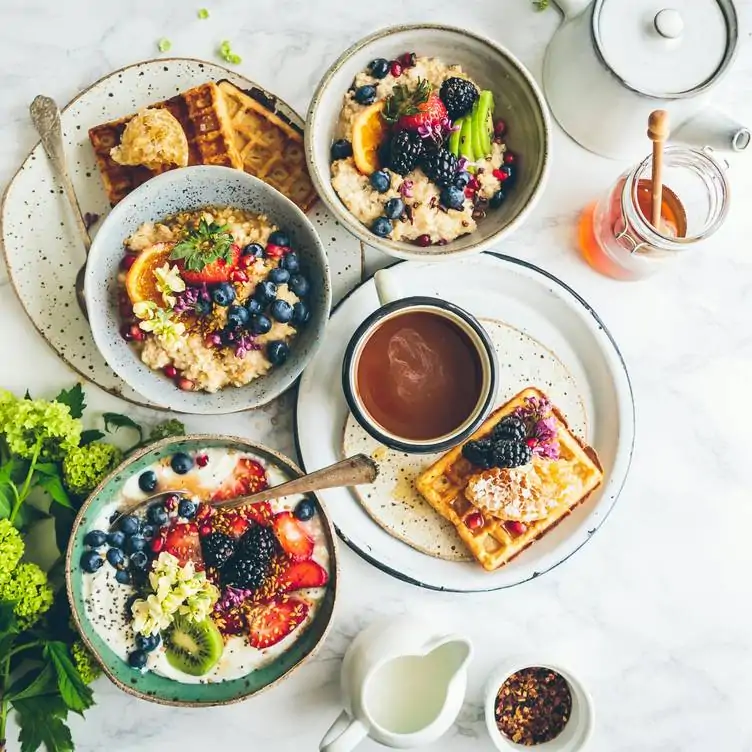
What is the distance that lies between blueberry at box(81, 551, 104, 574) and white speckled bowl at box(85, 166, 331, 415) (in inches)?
17.5

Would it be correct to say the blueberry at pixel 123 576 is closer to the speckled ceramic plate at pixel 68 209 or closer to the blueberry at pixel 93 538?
the blueberry at pixel 93 538

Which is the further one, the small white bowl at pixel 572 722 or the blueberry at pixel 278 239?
the small white bowl at pixel 572 722

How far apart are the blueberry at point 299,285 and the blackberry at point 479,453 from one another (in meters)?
0.63

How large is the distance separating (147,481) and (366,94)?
1.19 m

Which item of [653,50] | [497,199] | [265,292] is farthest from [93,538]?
[653,50]

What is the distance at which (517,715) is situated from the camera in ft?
8.31

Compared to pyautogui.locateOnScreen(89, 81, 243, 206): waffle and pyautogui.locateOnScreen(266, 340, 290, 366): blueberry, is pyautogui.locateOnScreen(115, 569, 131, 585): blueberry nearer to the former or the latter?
pyautogui.locateOnScreen(266, 340, 290, 366): blueberry

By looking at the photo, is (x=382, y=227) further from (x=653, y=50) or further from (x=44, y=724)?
(x=44, y=724)

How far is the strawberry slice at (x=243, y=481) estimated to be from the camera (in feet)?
7.65

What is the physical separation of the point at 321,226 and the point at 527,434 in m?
0.85

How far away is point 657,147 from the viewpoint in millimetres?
2229

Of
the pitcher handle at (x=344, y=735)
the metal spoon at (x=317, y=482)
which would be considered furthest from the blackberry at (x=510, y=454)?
the pitcher handle at (x=344, y=735)

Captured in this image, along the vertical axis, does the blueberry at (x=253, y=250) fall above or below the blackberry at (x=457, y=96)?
below

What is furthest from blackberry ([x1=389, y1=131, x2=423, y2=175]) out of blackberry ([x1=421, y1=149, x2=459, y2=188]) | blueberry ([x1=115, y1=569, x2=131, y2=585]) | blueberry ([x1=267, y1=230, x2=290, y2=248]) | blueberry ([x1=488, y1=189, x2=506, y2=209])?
blueberry ([x1=115, y1=569, x2=131, y2=585])
